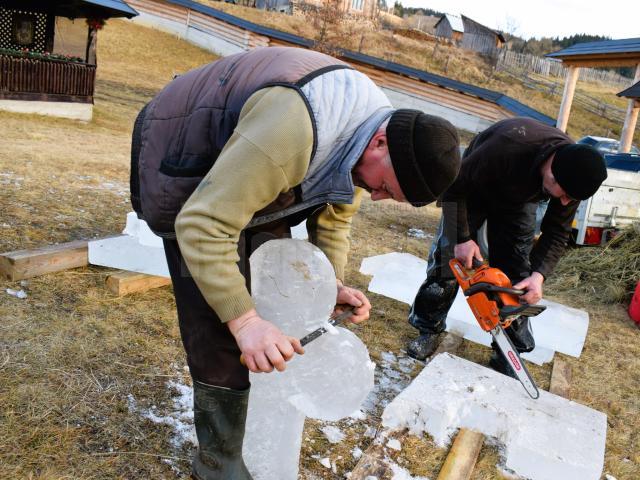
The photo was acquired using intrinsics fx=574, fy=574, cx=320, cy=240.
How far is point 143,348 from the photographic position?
335 centimetres

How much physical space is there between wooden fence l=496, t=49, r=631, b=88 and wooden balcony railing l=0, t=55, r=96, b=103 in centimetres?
3131

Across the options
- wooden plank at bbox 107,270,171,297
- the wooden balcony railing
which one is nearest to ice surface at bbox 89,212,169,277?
wooden plank at bbox 107,270,171,297

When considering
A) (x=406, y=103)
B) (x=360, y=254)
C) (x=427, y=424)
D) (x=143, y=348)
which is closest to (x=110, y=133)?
(x=360, y=254)

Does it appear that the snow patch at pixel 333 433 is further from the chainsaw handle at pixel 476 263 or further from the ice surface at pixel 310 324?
the chainsaw handle at pixel 476 263

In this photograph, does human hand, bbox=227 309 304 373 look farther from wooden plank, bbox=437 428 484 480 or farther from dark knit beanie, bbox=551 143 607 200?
dark knit beanie, bbox=551 143 607 200

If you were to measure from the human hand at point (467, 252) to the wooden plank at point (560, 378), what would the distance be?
104 cm

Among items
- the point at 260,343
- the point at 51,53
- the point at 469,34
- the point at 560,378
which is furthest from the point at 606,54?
the point at 469,34

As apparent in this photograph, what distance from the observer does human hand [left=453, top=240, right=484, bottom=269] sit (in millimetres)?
3664

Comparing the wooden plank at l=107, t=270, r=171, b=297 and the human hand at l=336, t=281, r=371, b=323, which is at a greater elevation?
the human hand at l=336, t=281, r=371, b=323

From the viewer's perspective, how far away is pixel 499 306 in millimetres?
3371

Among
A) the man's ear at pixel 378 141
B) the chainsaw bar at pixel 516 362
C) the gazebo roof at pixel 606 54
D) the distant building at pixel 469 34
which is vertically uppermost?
the distant building at pixel 469 34

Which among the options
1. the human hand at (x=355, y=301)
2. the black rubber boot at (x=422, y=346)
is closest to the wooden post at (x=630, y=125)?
the black rubber boot at (x=422, y=346)

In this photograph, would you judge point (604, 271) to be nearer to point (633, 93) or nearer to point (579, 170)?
point (579, 170)

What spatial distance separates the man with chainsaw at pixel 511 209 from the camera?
323cm
